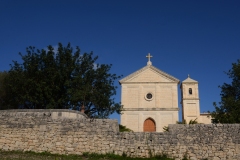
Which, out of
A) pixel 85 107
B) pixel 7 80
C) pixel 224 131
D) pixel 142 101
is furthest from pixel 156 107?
pixel 224 131

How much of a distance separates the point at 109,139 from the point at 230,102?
12308mm

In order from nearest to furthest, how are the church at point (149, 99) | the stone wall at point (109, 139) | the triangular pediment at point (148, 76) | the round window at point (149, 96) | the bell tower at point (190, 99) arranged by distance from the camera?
the stone wall at point (109, 139) → the church at point (149, 99) → the round window at point (149, 96) → the triangular pediment at point (148, 76) → the bell tower at point (190, 99)

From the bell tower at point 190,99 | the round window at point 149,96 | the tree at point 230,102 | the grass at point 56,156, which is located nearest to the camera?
the grass at point 56,156

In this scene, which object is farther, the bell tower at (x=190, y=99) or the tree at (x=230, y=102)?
the bell tower at (x=190, y=99)

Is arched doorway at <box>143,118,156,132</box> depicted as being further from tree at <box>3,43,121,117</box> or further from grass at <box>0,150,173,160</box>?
grass at <box>0,150,173,160</box>

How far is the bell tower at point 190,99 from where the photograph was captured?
45000 millimetres

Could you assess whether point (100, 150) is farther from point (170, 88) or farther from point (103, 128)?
point (170, 88)

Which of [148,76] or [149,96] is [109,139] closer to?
[149,96]

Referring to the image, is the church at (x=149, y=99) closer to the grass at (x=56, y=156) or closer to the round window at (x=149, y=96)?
the round window at (x=149, y=96)

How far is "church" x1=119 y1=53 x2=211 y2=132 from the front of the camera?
124ft

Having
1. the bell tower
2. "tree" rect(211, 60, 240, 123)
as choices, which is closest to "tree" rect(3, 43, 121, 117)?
"tree" rect(211, 60, 240, 123)

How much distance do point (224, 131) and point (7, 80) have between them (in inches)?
783

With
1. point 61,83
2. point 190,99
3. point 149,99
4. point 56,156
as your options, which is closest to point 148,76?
point 149,99

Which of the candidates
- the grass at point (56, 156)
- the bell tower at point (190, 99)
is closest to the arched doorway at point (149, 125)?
the bell tower at point (190, 99)
